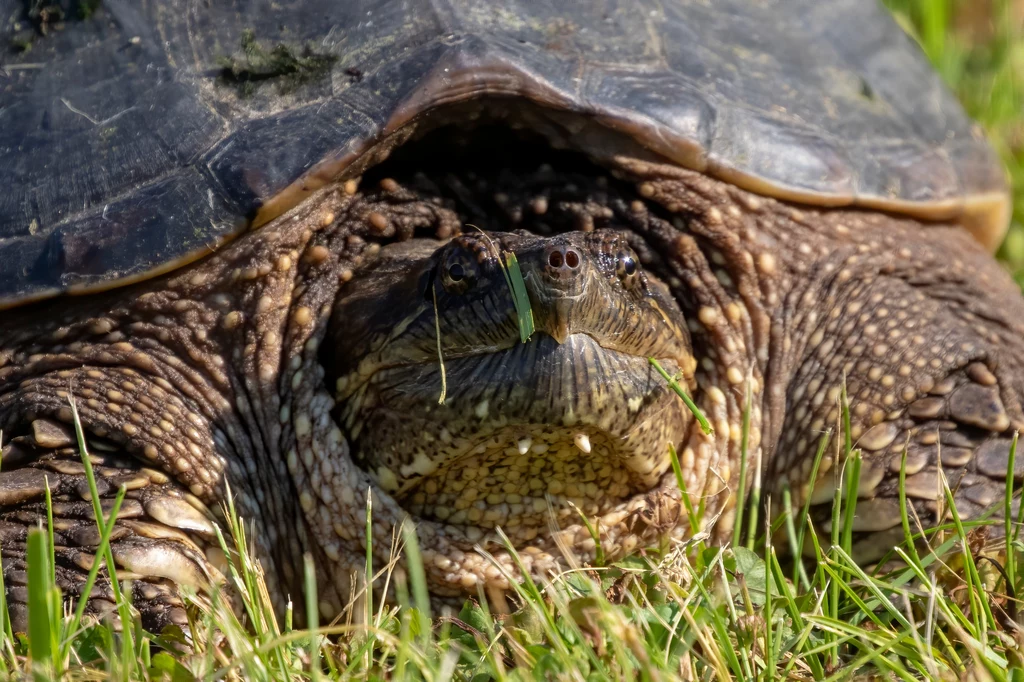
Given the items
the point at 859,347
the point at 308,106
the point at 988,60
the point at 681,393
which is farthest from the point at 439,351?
the point at 988,60

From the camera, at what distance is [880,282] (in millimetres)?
2732

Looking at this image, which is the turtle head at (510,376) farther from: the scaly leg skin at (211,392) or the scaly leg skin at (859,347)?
the scaly leg skin at (859,347)

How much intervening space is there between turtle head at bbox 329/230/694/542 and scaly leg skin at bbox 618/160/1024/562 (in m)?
0.22

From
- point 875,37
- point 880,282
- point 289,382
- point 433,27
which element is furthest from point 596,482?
point 875,37

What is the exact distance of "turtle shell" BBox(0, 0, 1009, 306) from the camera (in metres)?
2.40

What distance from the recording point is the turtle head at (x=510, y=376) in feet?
6.70

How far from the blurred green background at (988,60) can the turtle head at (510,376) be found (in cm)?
230

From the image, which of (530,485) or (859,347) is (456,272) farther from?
A: (859,347)

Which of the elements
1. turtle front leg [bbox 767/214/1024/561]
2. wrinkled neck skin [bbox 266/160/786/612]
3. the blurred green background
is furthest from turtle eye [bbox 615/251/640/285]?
the blurred green background

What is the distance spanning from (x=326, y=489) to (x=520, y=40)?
112cm

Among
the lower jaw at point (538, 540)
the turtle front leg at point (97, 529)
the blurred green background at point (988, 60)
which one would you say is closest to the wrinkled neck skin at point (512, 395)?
the lower jaw at point (538, 540)

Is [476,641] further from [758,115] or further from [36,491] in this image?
[758,115]

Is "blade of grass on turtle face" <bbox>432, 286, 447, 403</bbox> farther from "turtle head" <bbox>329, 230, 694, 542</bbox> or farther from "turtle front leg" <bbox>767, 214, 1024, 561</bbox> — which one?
"turtle front leg" <bbox>767, 214, 1024, 561</bbox>

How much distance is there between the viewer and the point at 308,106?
2.47 metres
